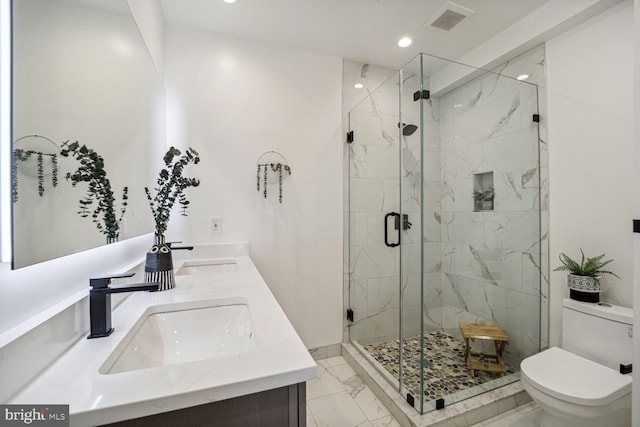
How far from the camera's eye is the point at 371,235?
2.49m

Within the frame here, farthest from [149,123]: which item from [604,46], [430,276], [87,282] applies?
[604,46]

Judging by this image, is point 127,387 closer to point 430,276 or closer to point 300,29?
point 430,276

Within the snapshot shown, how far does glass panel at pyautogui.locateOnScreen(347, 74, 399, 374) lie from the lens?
2422 mm

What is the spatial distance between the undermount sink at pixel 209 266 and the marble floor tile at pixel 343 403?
1.06 metres

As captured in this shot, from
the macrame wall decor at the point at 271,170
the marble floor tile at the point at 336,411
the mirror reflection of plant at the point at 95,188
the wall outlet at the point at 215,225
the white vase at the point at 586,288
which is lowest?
the marble floor tile at the point at 336,411

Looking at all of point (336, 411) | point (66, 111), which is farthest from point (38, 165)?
point (336, 411)

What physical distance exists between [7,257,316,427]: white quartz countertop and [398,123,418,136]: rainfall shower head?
1.62 meters

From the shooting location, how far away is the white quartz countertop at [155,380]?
53 cm

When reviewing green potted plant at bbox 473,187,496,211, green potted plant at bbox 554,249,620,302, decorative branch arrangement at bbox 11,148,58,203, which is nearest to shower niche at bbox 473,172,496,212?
green potted plant at bbox 473,187,496,211

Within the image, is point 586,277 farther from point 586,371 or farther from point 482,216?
point 482,216

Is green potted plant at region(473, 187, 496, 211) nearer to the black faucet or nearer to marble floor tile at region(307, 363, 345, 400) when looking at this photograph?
marble floor tile at region(307, 363, 345, 400)

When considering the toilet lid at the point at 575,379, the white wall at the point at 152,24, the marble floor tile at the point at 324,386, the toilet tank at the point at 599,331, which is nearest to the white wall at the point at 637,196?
the toilet lid at the point at 575,379

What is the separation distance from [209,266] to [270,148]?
104 centimetres

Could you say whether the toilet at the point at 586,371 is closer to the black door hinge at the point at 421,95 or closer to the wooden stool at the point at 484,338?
the wooden stool at the point at 484,338
